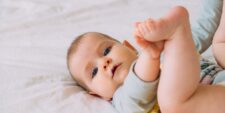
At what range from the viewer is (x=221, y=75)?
986 mm

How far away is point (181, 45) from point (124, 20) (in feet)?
2.10

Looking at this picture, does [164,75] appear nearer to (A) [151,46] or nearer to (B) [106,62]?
(A) [151,46]

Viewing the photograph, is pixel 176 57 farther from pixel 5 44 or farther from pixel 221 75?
pixel 5 44

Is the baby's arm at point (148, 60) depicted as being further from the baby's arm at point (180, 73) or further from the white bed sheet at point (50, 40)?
the white bed sheet at point (50, 40)

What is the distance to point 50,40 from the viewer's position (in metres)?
1.34

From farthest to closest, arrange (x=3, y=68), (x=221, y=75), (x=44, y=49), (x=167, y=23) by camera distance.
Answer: (x=44, y=49), (x=3, y=68), (x=221, y=75), (x=167, y=23)

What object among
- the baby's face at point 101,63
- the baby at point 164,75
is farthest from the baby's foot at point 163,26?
the baby's face at point 101,63

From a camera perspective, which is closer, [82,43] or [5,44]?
[82,43]

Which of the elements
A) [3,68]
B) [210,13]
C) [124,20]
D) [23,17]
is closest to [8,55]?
[3,68]

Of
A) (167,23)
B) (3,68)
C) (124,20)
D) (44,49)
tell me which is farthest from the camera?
(124,20)

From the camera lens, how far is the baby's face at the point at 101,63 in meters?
1.01

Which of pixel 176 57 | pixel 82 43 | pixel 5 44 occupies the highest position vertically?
pixel 176 57

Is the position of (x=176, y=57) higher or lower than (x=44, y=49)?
higher

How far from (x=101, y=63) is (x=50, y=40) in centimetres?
35
